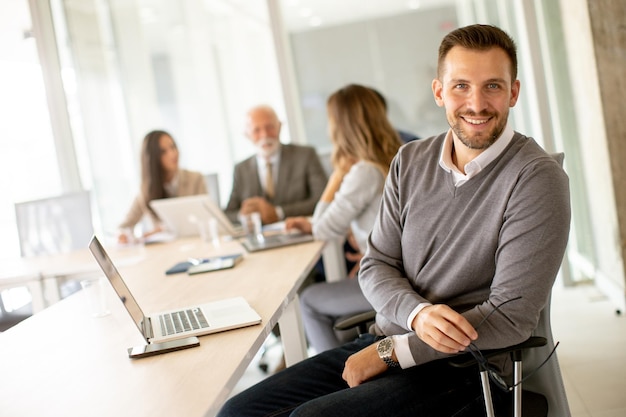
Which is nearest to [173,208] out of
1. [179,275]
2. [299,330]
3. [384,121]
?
[179,275]

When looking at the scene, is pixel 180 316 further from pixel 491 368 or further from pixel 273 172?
pixel 273 172

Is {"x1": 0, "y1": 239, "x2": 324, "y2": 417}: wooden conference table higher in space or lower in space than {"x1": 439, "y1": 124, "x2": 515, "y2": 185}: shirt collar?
lower

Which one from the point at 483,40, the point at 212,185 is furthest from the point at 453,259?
the point at 212,185

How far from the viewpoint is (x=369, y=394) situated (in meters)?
1.82

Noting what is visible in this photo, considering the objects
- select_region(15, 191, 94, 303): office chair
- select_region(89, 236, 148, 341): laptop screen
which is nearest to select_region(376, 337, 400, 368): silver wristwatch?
select_region(89, 236, 148, 341): laptop screen

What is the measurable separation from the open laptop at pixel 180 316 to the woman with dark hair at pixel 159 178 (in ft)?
7.74

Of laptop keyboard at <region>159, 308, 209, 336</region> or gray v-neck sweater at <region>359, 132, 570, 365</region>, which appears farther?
laptop keyboard at <region>159, 308, 209, 336</region>

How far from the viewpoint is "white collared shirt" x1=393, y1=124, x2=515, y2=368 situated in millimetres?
1885

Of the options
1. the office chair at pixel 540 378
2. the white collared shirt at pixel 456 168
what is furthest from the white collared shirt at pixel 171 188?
the office chair at pixel 540 378

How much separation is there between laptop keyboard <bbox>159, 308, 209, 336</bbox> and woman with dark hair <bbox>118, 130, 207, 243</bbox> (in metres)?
2.42

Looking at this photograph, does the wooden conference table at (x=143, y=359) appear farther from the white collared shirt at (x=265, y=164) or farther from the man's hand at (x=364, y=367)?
the white collared shirt at (x=265, y=164)

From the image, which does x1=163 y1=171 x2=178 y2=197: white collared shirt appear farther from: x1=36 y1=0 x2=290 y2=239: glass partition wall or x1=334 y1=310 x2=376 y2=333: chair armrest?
x1=334 y1=310 x2=376 y2=333: chair armrest

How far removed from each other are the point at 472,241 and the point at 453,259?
0.08 m

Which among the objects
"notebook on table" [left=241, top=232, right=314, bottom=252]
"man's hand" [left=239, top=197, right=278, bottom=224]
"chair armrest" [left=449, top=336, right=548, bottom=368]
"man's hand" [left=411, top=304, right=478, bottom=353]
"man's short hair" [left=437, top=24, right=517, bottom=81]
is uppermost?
"man's short hair" [left=437, top=24, right=517, bottom=81]
